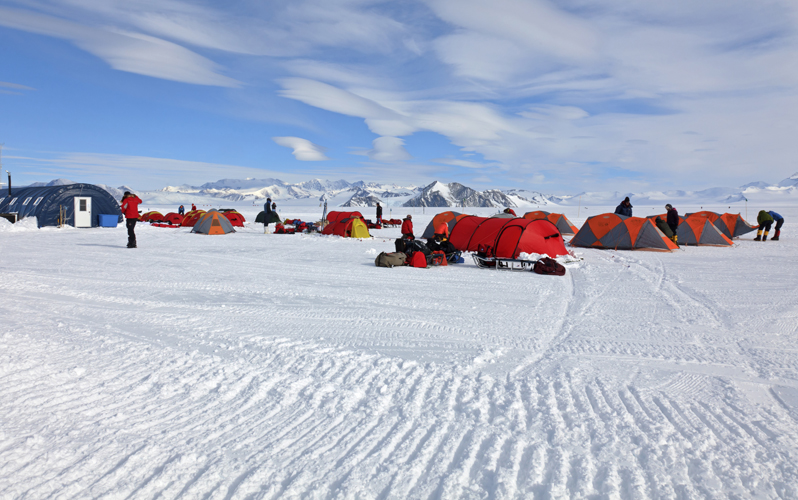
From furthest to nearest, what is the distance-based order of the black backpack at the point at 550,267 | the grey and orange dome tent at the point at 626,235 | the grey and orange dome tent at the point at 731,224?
the grey and orange dome tent at the point at 731,224 → the grey and orange dome tent at the point at 626,235 → the black backpack at the point at 550,267

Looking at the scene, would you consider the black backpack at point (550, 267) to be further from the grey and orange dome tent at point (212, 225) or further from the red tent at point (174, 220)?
the red tent at point (174, 220)

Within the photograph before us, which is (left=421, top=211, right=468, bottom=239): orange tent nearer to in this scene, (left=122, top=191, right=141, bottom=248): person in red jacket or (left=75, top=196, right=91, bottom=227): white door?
(left=122, top=191, right=141, bottom=248): person in red jacket

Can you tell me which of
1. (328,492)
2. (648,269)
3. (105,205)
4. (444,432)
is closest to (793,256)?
(648,269)

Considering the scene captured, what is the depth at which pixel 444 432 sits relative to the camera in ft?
10.6

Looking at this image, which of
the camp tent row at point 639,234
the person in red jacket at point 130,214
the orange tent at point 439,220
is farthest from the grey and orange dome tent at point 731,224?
the person in red jacket at point 130,214

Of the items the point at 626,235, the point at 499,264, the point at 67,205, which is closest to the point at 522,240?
the point at 499,264

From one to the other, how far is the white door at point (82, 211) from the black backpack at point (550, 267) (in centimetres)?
2692

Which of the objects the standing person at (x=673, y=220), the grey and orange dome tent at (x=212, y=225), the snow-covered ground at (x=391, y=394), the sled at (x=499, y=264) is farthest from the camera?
the grey and orange dome tent at (x=212, y=225)

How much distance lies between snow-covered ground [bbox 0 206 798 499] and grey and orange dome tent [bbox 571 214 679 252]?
28.2 ft

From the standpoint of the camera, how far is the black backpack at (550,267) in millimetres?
10766

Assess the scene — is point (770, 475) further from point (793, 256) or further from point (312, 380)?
point (793, 256)

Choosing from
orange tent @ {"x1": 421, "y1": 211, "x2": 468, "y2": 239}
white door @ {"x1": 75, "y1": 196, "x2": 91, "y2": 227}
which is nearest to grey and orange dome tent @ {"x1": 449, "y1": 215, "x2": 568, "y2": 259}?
orange tent @ {"x1": 421, "y1": 211, "x2": 468, "y2": 239}

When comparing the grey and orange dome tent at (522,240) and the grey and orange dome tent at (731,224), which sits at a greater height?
the grey and orange dome tent at (731,224)

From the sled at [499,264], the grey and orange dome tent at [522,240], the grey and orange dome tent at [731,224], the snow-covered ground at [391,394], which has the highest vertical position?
the grey and orange dome tent at [731,224]
